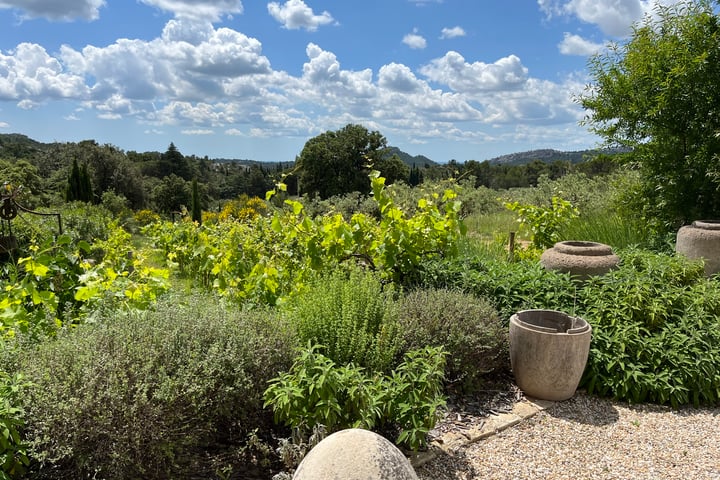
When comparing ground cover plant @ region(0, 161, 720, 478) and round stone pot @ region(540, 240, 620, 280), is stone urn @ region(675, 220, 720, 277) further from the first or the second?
round stone pot @ region(540, 240, 620, 280)

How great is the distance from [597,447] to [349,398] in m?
1.58

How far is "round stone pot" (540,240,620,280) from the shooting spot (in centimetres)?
425

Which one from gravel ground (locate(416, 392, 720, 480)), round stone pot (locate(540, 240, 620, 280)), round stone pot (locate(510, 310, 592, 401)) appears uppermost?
round stone pot (locate(540, 240, 620, 280))

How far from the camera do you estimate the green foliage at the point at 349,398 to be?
2.17 meters

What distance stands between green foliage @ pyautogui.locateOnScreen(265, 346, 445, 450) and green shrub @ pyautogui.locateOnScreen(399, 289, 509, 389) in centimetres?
57

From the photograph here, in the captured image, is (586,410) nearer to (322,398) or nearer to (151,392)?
(322,398)

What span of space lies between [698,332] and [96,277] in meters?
→ 4.16

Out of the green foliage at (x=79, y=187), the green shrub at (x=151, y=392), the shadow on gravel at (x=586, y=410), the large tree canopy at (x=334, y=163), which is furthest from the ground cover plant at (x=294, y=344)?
the large tree canopy at (x=334, y=163)

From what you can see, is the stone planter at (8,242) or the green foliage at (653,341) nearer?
the green foliage at (653,341)

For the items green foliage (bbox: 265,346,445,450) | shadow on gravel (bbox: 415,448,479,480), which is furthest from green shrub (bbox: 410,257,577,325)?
green foliage (bbox: 265,346,445,450)

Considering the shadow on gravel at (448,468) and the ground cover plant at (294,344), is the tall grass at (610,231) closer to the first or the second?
the ground cover plant at (294,344)

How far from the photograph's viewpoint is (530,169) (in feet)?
129

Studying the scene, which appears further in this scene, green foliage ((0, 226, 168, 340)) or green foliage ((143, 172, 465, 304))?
green foliage ((143, 172, 465, 304))

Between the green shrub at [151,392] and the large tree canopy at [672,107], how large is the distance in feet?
18.4
